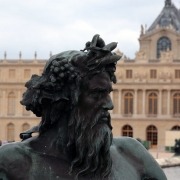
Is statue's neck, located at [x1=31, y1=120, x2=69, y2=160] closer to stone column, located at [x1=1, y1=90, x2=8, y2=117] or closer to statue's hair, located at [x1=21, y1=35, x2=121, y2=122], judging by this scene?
statue's hair, located at [x1=21, y1=35, x2=121, y2=122]

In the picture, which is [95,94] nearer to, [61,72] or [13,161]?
[61,72]

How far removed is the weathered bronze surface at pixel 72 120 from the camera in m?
1.69

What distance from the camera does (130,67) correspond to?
5956cm

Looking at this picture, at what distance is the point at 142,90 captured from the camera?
58.9 meters

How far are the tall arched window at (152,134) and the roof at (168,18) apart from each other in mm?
11949

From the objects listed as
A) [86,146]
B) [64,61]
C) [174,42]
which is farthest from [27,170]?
[174,42]

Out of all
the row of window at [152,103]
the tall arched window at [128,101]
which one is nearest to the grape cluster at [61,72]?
the row of window at [152,103]

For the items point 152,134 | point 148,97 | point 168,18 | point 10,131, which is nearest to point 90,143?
point 148,97

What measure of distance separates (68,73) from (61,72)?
0.02 meters

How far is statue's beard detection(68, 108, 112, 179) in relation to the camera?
1680 millimetres

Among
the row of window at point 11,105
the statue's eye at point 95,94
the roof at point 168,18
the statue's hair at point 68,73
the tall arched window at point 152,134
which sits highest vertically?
the roof at point 168,18

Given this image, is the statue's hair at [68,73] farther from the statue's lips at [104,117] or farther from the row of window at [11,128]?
the row of window at [11,128]

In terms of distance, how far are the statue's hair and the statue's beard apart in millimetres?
65

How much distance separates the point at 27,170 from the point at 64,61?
330mm
